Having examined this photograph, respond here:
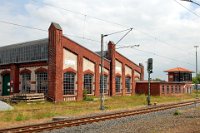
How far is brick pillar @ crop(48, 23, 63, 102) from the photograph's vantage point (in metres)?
35.7

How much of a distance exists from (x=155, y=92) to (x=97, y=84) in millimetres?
14920

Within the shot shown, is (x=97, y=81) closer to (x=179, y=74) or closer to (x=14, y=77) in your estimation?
(x=14, y=77)

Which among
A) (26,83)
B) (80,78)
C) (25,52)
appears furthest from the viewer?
(25,52)

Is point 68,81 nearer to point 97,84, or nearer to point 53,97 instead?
point 53,97

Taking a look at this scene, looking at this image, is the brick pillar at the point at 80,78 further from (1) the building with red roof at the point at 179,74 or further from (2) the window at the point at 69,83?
(1) the building with red roof at the point at 179,74

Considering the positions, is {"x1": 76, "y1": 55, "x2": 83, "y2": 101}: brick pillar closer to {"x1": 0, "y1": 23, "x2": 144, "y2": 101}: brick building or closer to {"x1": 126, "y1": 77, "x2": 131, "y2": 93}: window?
{"x1": 0, "y1": 23, "x2": 144, "y2": 101}: brick building

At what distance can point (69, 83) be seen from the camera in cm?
3831

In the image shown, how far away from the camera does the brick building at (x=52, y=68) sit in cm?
3612

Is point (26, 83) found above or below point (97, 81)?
below

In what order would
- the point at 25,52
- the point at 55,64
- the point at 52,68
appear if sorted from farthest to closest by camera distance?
the point at 25,52 < the point at 52,68 < the point at 55,64

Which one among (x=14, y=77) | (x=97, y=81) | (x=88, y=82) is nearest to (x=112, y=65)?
(x=97, y=81)

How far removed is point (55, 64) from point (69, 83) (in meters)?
3.70

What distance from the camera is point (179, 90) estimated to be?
6309 centimetres

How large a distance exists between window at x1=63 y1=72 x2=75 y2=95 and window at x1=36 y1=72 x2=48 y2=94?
7.29 feet
